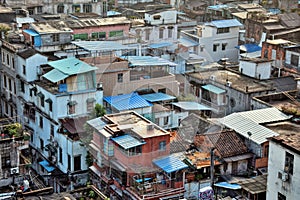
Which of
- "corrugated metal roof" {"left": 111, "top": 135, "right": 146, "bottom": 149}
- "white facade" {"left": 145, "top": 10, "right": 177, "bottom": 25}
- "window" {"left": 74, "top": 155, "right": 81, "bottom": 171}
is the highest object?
"white facade" {"left": 145, "top": 10, "right": 177, "bottom": 25}

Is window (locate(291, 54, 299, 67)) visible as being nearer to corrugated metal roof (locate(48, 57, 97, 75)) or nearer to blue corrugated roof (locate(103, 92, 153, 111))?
blue corrugated roof (locate(103, 92, 153, 111))

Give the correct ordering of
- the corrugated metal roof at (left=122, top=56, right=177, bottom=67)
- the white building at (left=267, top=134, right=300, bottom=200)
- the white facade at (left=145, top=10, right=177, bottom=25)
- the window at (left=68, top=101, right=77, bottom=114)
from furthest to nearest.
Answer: the white facade at (left=145, top=10, right=177, bottom=25)
the corrugated metal roof at (left=122, top=56, right=177, bottom=67)
the window at (left=68, top=101, right=77, bottom=114)
the white building at (left=267, top=134, right=300, bottom=200)

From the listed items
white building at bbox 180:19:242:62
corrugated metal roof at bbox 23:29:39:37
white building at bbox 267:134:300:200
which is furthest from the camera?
white building at bbox 180:19:242:62

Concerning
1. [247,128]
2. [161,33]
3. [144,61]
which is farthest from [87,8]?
[247,128]

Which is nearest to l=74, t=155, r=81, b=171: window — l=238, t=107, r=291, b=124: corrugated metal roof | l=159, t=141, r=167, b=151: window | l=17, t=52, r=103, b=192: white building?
l=17, t=52, r=103, b=192: white building

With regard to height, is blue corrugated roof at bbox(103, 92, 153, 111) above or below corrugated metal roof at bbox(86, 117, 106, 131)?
above

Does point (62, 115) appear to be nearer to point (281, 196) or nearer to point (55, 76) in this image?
point (55, 76)

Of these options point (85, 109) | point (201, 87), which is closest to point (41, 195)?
point (85, 109)
